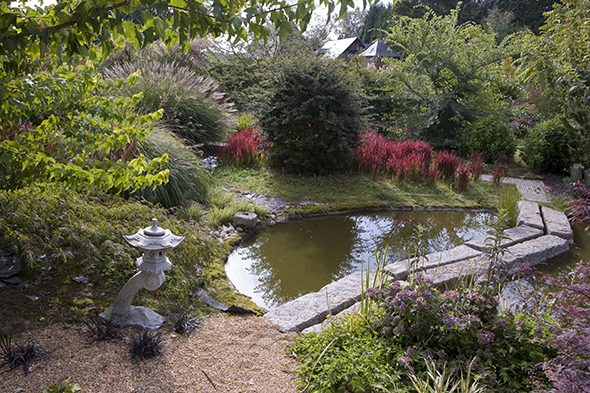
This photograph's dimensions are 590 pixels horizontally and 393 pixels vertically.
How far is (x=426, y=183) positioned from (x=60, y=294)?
20.0 feet

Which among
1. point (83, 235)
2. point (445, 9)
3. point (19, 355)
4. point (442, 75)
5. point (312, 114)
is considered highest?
point (445, 9)

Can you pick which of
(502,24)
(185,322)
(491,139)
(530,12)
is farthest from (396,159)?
(530,12)

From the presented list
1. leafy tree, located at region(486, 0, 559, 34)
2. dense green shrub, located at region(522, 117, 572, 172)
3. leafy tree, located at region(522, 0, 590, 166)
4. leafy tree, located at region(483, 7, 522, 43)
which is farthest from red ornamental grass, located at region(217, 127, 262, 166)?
leafy tree, located at region(486, 0, 559, 34)

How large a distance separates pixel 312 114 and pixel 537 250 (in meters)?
4.01

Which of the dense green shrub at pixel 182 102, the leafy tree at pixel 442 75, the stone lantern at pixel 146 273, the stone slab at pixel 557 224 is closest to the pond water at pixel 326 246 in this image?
the stone slab at pixel 557 224

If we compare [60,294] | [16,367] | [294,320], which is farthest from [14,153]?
[294,320]

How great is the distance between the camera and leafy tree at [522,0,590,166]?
17.9 ft

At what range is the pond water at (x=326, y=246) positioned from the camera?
3.71 metres

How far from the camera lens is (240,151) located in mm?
7371

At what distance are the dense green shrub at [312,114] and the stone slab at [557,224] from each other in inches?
123

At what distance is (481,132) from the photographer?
355 inches

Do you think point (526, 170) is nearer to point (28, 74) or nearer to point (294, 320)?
point (294, 320)

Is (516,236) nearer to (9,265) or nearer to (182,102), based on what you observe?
(9,265)

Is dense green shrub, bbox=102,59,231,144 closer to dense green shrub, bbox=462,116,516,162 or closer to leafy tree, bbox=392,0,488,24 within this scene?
dense green shrub, bbox=462,116,516,162
